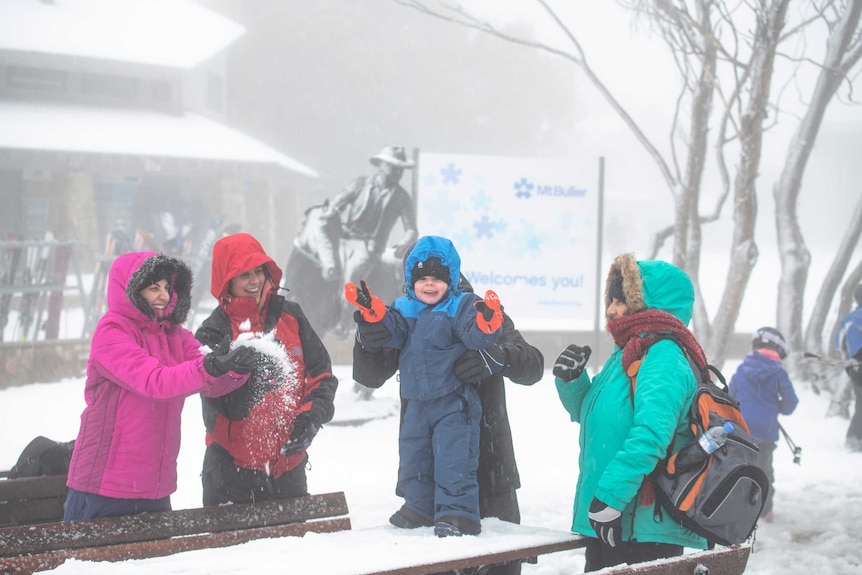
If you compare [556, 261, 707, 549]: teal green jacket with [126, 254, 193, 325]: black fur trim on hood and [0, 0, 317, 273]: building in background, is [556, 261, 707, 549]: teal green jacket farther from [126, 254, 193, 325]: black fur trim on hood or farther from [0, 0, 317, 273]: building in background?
[0, 0, 317, 273]: building in background

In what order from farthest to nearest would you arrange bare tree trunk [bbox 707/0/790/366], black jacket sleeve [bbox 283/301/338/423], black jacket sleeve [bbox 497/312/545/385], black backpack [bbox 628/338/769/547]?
bare tree trunk [bbox 707/0/790/366] → black jacket sleeve [bbox 283/301/338/423] → black jacket sleeve [bbox 497/312/545/385] → black backpack [bbox 628/338/769/547]

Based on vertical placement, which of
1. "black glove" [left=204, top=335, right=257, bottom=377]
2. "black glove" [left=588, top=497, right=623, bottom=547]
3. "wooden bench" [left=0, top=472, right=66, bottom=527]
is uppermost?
"black glove" [left=204, top=335, right=257, bottom=377]

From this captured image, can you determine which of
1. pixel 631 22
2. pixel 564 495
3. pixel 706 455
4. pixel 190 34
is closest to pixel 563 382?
pixel 706 455

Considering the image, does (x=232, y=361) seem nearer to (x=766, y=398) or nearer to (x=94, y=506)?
(x=94, y=506)

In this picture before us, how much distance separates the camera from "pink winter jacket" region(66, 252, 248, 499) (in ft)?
8.44

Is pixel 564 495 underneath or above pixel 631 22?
underneath

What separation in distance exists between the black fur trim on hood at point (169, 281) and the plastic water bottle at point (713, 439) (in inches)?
70.7

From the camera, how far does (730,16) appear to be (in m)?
7.98

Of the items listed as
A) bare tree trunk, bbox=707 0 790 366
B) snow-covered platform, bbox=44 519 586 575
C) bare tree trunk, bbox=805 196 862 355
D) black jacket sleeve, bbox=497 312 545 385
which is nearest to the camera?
snow-covered platform, bbox=44 519 586 575

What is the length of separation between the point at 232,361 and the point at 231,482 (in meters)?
0.64

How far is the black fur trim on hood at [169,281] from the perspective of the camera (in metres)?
2.68

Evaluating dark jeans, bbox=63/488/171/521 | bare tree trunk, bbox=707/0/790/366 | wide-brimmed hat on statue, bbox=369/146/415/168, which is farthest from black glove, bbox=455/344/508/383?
bare tree trunk, bbox=707/0/790/366

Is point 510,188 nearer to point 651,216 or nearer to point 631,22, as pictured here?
point 631,22

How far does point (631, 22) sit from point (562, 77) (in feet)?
108
